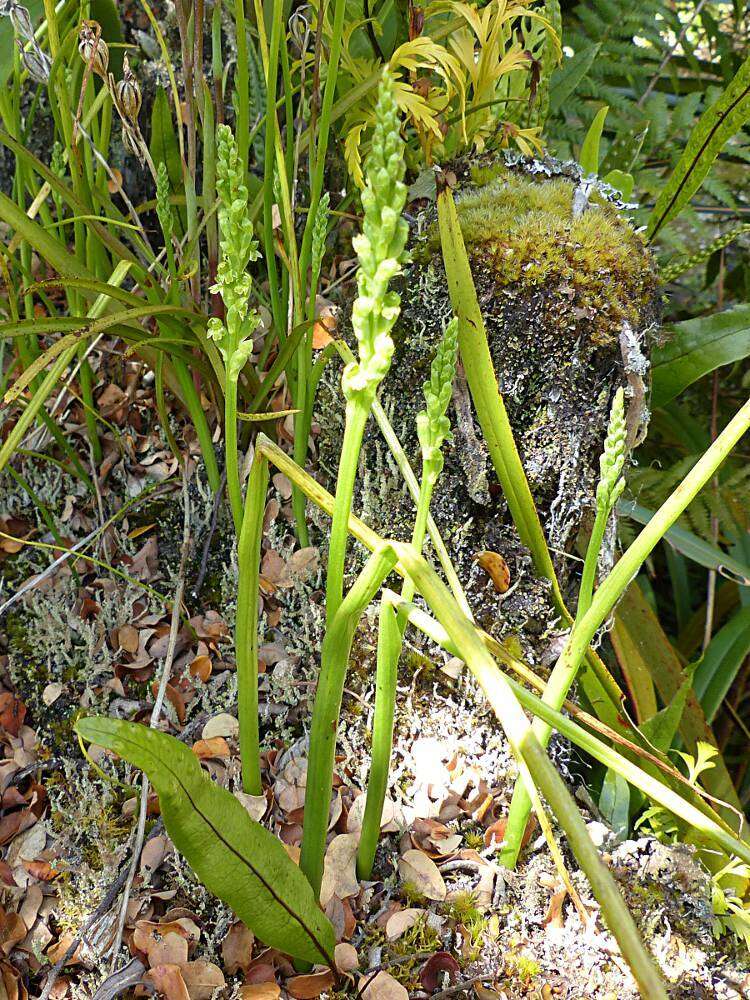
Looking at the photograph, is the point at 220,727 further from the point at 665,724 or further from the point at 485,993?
the point at 665,724

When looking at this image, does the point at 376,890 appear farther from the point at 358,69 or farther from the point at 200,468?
the point at 358,69

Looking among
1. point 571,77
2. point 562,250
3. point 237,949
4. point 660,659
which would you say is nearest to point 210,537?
point 237,949

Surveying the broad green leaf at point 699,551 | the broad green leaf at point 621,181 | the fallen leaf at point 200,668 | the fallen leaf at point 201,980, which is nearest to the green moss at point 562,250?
the broad green leaf at point 621,181

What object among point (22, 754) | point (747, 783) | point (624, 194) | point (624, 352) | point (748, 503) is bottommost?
point (747, 783)

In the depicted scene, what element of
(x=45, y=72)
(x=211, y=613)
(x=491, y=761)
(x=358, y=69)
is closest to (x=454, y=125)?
(x=358, y=69)

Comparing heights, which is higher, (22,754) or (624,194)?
(624,194)

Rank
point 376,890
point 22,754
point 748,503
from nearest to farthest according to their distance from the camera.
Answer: point 376,890 → point 22,754 → point 748,503

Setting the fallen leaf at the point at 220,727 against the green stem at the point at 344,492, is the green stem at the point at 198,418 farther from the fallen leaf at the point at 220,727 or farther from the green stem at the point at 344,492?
the green stem at the point at 344,492

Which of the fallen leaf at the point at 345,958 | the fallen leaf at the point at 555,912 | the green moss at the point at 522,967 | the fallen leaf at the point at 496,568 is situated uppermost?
the fallen leaf at the point at 496,568
